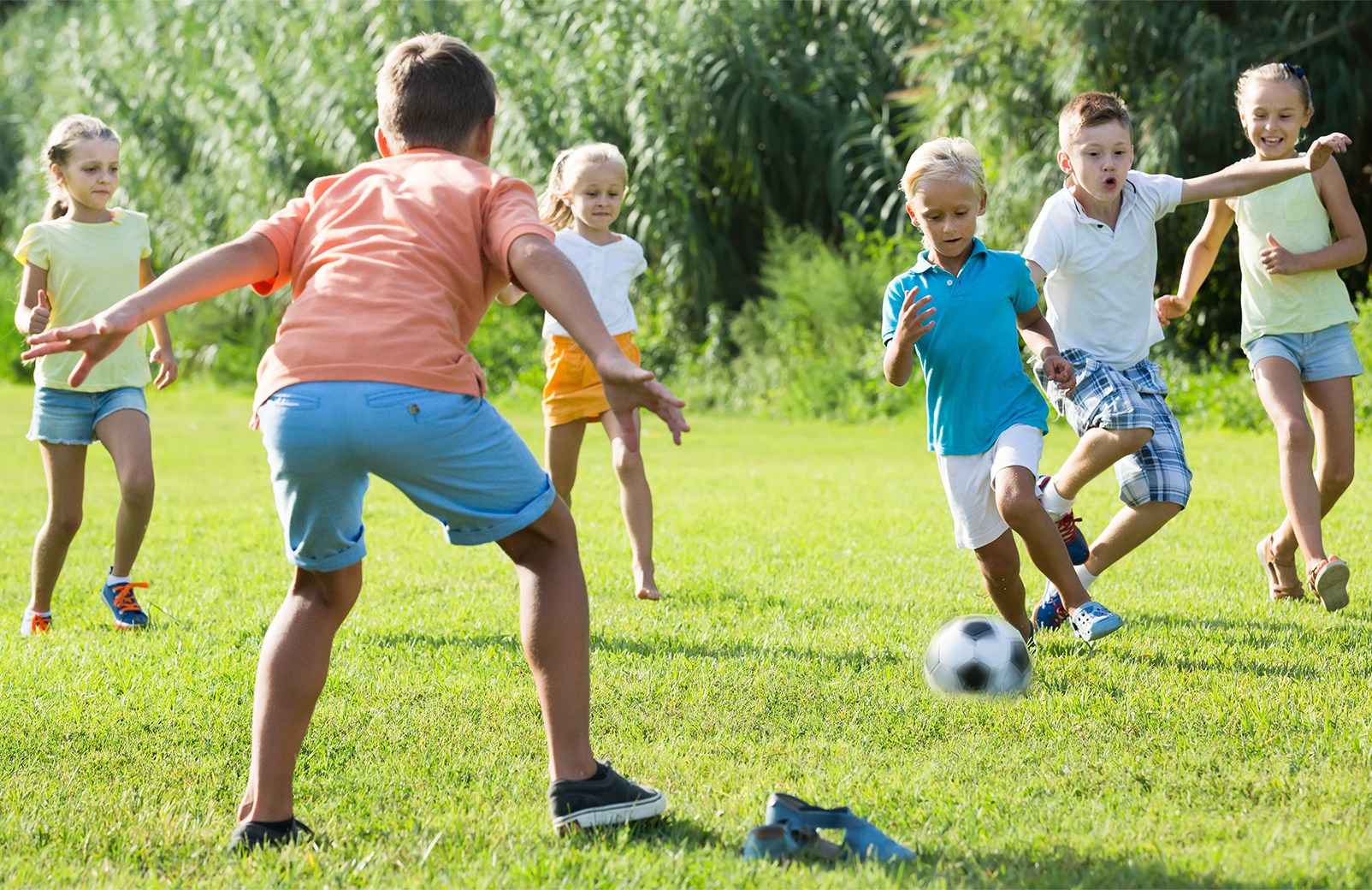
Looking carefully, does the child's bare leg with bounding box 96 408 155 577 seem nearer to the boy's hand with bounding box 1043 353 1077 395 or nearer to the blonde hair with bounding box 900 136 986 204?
the blonde hair with bounding box 900 136 986 204

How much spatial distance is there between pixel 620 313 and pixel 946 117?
9.92 meters

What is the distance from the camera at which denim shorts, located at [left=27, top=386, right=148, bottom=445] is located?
5590 mm

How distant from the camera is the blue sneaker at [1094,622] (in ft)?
15.1

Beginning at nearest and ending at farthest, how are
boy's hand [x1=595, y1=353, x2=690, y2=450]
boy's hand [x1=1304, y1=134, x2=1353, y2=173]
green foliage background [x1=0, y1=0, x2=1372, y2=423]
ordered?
1. boy's hand [x1=595, y1=353, x2=690, y2=450]
2. boy's hand [x1=1304, y1=134, x2=1353, y2=173]
3. green foliage background [x1=0, y1=0, x2=1372, y2=423]

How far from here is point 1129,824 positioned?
3107mm

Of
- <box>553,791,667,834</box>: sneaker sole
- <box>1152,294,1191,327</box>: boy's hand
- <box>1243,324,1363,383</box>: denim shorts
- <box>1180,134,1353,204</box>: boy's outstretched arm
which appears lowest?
<box>553,791,667,834</box>: sneaker sole

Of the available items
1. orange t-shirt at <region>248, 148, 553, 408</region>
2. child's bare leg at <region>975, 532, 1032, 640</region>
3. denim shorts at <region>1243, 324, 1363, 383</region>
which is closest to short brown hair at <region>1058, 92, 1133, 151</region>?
denim shorts at <region>1243, 324, 1363, 383</region>

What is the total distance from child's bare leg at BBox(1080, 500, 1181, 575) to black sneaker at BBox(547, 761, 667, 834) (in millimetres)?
2656

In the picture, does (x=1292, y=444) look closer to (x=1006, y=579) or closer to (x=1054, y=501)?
(x=1054, y=501)

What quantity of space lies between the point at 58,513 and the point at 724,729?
10.2ft

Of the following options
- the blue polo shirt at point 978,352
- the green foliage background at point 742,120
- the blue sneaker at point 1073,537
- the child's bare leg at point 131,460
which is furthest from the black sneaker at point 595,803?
the green foliage background at point 742,120

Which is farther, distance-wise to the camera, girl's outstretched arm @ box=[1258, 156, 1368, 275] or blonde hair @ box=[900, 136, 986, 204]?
girl's outstretched arm @ box=[1258, 156, 1368, 275]

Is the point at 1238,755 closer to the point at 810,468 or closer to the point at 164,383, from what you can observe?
the point at 164,383

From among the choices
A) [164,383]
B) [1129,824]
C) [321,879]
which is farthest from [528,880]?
[164,383]
